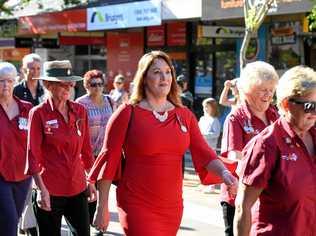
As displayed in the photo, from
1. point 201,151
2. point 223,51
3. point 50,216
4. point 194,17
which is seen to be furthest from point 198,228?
point 223,51

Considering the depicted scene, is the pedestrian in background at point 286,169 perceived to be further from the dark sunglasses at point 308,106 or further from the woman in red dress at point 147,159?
the woman in red dress at point 147,159

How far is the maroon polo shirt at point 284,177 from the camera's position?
3.76 meters

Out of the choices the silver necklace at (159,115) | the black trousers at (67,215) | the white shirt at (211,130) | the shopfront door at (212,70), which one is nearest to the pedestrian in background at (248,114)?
the silver necklace at (159,115)

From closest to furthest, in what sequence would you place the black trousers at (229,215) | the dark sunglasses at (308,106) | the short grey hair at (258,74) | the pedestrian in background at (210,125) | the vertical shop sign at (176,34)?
the dark sunglasses at (308,106), the short grey hair at (258,74), the black trousers at (229,215), the pedestrian in background at (210,125), the vertical shop sign at (176,34)

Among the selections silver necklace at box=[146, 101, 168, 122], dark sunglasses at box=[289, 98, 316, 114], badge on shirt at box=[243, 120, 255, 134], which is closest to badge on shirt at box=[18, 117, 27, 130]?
silver necklace at box=[146, 101, 168, 122]

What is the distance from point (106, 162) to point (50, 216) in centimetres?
139

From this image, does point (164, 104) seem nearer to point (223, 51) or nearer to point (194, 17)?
point (194, 17)

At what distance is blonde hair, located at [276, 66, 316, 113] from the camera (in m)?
3.78

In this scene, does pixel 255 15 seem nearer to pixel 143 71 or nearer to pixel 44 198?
pixel 44 198

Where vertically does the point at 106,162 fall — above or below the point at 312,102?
below

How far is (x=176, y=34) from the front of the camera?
21.1 metres

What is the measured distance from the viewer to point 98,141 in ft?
26.9

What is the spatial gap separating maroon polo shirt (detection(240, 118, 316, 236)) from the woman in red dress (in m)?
1.08

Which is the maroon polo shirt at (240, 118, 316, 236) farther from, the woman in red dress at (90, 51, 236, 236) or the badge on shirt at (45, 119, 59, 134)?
the badge on shirt at (45, 119, 59, 134)
